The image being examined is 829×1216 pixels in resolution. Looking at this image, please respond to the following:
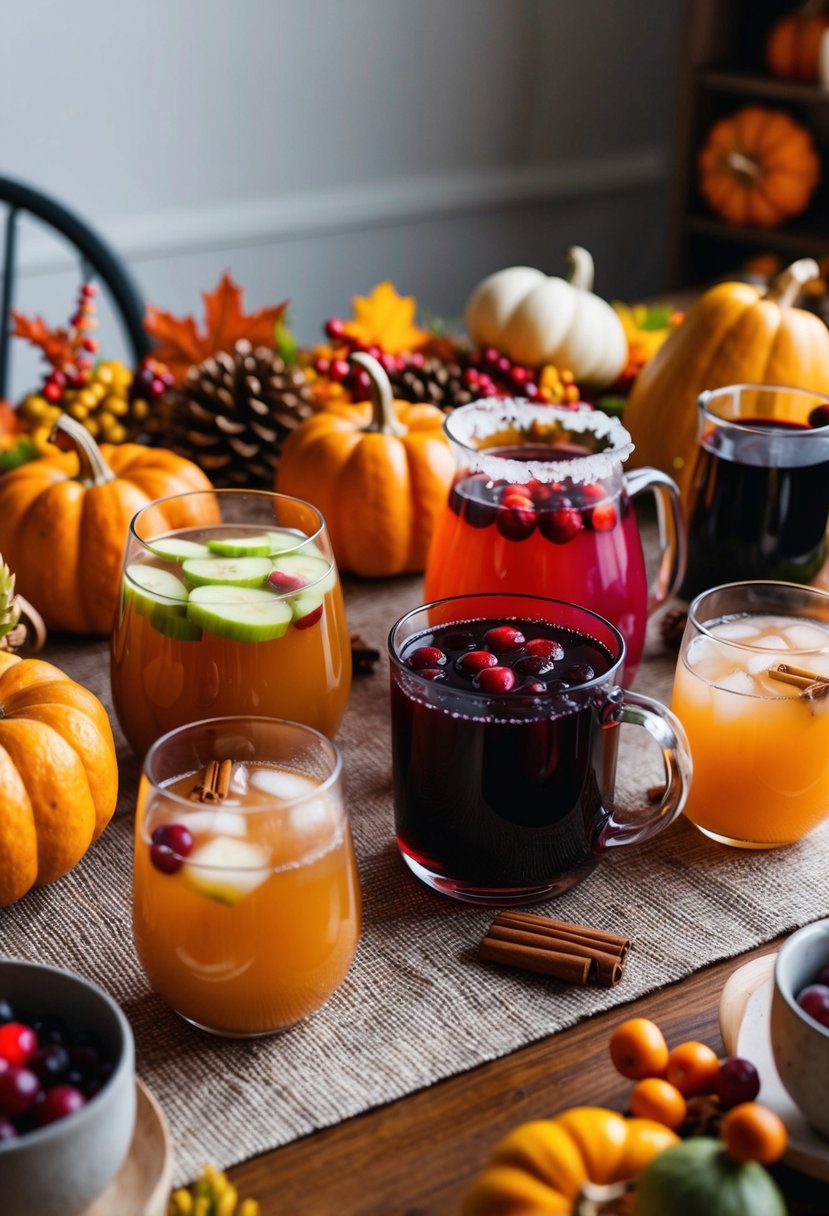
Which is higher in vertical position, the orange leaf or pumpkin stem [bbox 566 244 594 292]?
pumpkin stem [bbox 566 244 594 292]

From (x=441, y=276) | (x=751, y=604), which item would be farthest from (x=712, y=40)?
(x=751, y=604)

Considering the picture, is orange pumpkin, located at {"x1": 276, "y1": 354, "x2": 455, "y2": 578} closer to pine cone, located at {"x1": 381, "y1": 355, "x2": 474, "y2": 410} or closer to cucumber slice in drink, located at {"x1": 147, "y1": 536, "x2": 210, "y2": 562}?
pine cone, located at {"x1": 381, "y1": 355, "x2": 474, "y2": 410}

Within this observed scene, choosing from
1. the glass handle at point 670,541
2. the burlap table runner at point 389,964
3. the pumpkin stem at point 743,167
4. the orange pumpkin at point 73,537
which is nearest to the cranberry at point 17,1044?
the burlap table runner at point 389,964

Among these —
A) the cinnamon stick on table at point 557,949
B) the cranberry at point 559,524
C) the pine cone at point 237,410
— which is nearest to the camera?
the cinnamon stick on table at point 557,949

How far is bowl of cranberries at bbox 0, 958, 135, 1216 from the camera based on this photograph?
66 centimetres

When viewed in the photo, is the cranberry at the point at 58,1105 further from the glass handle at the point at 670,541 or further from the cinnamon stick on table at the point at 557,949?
the glass handle at the point at 670,541

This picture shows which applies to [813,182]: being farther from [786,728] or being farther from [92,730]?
[92,730]

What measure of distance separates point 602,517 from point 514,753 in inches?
12.7

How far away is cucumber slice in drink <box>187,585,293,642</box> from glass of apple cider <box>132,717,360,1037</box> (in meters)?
0.17

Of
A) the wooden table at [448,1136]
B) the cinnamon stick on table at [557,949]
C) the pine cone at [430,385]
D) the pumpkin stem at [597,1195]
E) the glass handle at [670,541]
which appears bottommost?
the wooden table at [448,1136]

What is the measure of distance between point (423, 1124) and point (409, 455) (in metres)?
0.87

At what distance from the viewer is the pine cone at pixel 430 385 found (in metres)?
1.73

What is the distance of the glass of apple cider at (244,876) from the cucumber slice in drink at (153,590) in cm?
21

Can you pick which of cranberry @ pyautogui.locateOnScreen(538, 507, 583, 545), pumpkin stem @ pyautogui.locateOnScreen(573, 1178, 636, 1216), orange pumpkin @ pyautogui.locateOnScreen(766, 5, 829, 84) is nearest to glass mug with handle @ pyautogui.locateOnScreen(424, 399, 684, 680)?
cranberry @ pyautogui.locateOnScreen(538, 507, 583, 545)
